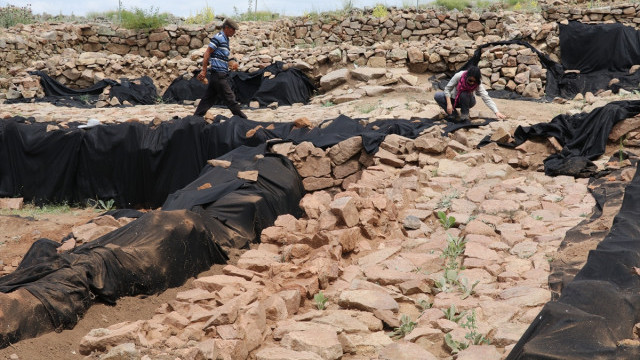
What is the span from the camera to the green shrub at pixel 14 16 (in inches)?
790

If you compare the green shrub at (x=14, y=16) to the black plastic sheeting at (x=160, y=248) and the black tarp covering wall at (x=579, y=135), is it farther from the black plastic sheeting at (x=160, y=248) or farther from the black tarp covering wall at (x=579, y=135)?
the black tarp covering wall at (x=579, y=135)

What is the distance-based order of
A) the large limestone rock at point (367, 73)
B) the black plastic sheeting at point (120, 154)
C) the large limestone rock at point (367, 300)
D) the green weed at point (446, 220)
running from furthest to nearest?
the large limestone rock at point (367, 73)
the black plastic sheeting at point (120, 154)
the green weed at point (446, 220)
the large limestone rock at point (367, 300)

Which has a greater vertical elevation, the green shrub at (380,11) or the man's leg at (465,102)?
the green shrub at (380,11)

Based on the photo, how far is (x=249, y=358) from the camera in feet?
12.7

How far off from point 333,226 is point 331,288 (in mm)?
1197

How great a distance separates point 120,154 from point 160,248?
15.6ft

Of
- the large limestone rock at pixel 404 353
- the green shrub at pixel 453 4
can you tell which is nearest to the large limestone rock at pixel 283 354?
the large limestone rock at pixel 404 353

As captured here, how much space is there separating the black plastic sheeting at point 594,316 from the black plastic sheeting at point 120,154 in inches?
220

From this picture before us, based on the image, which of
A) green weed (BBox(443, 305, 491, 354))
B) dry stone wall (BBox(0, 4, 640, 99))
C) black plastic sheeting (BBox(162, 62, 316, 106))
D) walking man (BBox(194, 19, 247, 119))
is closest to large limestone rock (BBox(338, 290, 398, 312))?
green weed (BBox(443, 305, 491, 354))

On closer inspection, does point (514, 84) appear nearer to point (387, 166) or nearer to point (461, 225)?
point (387, 166)

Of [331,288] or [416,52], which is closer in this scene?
[331,288]

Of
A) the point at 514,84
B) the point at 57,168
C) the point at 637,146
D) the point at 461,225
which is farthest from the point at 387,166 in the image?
the point at 514,84

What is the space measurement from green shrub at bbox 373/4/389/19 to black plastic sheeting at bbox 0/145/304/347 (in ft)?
38.8

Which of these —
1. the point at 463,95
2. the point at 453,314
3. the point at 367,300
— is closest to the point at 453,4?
the point at 463,95
